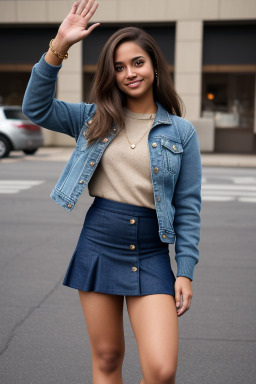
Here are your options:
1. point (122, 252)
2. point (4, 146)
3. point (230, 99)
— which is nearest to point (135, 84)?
point (122, 252)

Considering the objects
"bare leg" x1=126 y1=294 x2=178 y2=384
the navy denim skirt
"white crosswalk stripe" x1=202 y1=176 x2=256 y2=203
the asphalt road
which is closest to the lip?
the navy denim skirt

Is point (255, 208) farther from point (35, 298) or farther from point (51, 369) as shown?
point (51, 369)

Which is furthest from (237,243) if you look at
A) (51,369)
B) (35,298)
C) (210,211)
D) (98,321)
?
(98,321)

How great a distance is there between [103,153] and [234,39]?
22723 millimetres

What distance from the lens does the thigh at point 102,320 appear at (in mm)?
2684

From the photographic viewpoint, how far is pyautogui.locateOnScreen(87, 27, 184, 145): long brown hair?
2.69 m

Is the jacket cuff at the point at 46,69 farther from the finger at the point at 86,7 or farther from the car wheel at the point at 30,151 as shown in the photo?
the car wheel at the point at 30,151

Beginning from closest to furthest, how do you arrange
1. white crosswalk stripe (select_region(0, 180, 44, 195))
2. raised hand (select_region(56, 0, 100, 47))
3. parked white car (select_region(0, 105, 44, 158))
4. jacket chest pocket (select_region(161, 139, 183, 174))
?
raised hand (select_region(56, 0, 100, 47)) → jacket chest pocket (select_region(161, 139, 183, 174)) → white crosswalk stripe (select_region(0, 180, 44, 195)) → parked white car (select_region(0, 105, 44, 158))

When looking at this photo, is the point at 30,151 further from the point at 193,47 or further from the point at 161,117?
the point at 161,117

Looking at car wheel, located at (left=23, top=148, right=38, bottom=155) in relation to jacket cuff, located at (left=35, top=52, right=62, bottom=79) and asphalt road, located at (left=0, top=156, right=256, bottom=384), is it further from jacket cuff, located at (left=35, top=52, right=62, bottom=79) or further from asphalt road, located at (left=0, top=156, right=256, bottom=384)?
jacket cuff, located at (left=35, top=52, right=62, bottom=79)

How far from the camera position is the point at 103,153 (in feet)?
8.87

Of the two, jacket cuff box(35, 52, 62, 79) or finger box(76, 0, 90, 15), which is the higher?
finger box(76, 0, 90, 15)

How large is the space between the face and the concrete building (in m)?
21.5

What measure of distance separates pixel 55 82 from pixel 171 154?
0.60 meters
